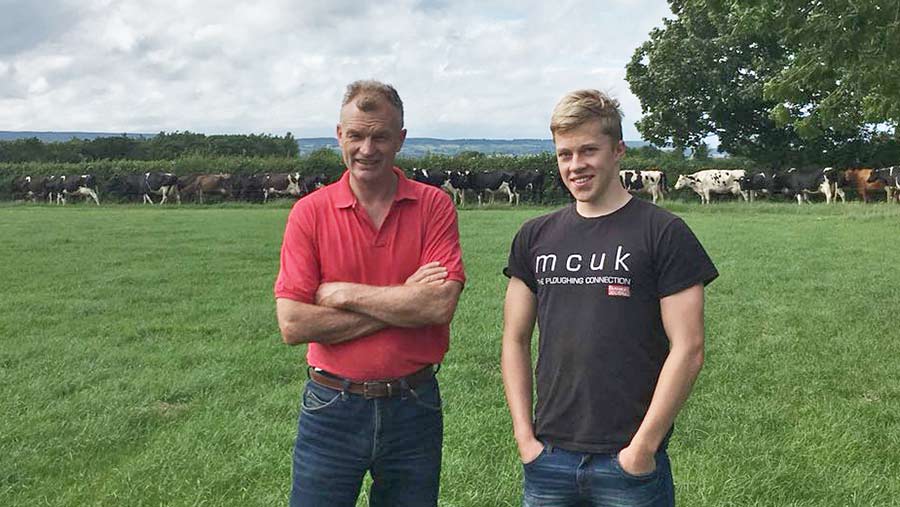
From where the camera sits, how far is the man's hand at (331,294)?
2.55 meters

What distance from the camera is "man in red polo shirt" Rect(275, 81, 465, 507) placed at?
2562mm

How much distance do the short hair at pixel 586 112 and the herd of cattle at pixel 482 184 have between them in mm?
28701

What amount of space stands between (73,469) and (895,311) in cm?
754

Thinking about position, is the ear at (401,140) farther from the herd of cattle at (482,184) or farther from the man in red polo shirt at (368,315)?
the herd of cattle at (482,184)

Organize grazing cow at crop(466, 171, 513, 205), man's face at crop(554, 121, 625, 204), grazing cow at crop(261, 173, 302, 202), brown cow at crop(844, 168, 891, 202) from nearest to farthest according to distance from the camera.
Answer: man's face at crop(554, 121, 625, 204), brown cow at crop(844, 168, 891, 202), grazing cow at crop(466, 171, 513, 205), grazing cow at crop(261, 173, 302, 202)

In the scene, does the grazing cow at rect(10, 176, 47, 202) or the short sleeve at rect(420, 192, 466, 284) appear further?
the grazing cow at rect(10, 176, 47, 202)

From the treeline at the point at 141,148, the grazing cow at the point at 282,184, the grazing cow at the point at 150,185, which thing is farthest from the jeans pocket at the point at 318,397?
the treeline at the point at 141,148

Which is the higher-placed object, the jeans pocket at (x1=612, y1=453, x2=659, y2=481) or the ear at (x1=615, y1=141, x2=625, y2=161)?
the ear at (x1=615, y1=141, x2=625, y2=161)

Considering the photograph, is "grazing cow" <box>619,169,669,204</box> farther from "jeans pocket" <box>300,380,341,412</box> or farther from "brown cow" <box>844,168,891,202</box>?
"jeans pocket" <box>300,380,341,412</box>

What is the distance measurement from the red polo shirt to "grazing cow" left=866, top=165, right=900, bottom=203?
28670 mm

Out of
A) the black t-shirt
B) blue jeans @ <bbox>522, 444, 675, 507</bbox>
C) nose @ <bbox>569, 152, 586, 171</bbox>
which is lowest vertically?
blue jeans @ <bbox>522, 444, 675, 507</bbox>

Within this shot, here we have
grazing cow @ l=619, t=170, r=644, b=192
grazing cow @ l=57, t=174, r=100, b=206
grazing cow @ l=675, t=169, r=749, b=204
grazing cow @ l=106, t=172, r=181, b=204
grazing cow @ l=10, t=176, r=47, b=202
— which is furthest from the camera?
grazing cow @ l=10, t=176, r=47, b=202

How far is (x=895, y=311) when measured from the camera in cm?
798

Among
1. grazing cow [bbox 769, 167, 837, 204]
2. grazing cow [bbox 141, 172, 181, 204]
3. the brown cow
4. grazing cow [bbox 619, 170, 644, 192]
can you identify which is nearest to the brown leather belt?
grazing cow [bbox 769, 167, 837, 204]
